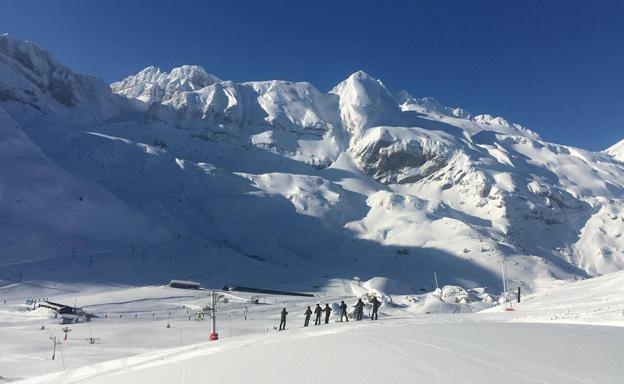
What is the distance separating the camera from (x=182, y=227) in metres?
166

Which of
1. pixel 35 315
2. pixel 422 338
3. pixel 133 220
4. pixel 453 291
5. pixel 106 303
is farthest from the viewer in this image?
pixel 133 220

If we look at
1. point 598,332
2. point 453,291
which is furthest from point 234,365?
point 453,291

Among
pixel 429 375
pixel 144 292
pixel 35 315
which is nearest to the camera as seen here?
pixel 429 375

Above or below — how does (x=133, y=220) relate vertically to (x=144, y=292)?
above

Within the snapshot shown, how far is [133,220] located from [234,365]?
137 m

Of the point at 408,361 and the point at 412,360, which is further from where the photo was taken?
the point at 412,360

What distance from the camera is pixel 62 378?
16438mm

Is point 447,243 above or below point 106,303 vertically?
above

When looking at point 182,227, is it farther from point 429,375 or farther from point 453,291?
point 429,375

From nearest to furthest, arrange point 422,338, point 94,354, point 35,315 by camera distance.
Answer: point 422,338
point 94,354
point 35,315

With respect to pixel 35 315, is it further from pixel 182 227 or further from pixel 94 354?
pixel 182 227

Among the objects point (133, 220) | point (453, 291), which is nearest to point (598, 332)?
point (453, 291)

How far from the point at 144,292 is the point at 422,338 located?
86370 millimetres

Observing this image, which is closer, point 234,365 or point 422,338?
point 234,365
